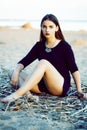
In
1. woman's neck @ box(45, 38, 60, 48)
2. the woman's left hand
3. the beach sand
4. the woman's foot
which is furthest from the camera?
woman's neck @ box(45, 38, 60, 48)

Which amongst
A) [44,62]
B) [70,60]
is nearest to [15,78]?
[44,62]

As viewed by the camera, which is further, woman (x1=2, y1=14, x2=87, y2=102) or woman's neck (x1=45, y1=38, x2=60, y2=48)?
woman's neck (x1=45, y1=38, x2=60, y2=48)

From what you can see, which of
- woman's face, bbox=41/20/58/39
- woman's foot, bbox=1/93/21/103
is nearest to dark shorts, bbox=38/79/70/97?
woman's foot, bbox=1/93/21/103

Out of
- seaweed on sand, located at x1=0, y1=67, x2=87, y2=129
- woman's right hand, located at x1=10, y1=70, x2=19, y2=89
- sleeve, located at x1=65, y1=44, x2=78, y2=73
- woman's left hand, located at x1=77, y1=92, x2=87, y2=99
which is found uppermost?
sleeve, located at x1=65, y1=44, x2=78, y2=73

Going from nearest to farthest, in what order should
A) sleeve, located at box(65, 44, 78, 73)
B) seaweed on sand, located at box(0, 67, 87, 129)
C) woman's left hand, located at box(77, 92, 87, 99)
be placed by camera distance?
seaweed on sand, located at box(0, 67, 87, 129), woman's left hand, located at box(77, 92, 87, 99), sleeve, located at box(65, 44, 78, 73)

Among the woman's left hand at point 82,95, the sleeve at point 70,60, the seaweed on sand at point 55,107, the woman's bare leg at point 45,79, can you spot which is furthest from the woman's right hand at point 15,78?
the woman's left hand at point 82,95

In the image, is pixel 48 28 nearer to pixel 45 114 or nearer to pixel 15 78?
pixel 15 78

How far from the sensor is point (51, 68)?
4.27 metres

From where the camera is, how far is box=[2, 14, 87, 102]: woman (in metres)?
4.21

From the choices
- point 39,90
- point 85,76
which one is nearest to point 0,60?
point 85,76

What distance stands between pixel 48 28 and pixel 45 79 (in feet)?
1.91

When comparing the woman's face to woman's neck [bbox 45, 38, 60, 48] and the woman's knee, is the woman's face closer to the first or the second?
woman's neck [bbox 45, 38, 60, 48]

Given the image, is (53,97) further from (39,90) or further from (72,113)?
(72,113)

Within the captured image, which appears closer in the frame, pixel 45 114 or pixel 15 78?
pixel 45 114
